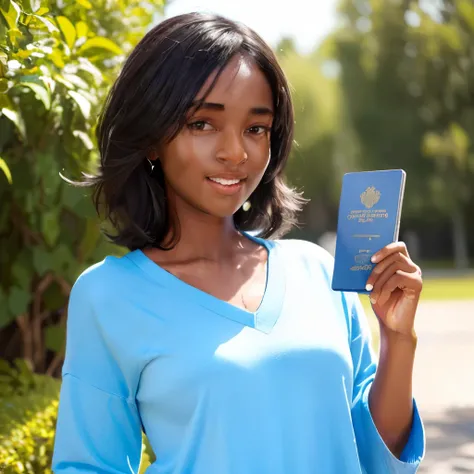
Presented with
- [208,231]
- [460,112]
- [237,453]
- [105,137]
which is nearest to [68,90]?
[105,137]

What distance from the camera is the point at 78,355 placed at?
1.76 metres

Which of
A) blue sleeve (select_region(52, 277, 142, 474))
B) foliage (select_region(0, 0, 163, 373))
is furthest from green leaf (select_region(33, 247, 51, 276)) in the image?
blue sleeve (select_region(52, 277, 142, 474))

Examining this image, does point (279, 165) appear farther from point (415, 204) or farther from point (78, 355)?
point (415, 204)

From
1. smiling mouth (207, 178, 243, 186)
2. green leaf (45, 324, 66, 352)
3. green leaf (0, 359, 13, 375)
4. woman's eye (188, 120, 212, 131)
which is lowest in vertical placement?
green leaf (0, 359, 13, 375)

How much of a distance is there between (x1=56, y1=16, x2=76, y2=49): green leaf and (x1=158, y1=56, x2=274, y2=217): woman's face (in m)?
1.00

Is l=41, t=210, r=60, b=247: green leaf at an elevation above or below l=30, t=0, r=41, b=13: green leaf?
below

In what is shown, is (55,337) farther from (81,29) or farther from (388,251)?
(388,251)

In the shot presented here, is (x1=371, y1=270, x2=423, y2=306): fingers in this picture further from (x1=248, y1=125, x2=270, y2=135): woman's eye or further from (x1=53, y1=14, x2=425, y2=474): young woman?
(x1=248, y1=125, x2=270, y2=135): woman's eye

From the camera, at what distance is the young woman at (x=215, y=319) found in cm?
170

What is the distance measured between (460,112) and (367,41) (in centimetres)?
381

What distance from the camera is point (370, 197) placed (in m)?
1.81

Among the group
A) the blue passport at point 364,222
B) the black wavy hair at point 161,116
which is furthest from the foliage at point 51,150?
the blue passport at point 364,222

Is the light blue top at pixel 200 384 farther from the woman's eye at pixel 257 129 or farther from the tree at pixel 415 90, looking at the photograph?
the tree at pixel 415 90

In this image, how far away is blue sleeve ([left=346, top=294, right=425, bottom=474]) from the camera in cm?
184
